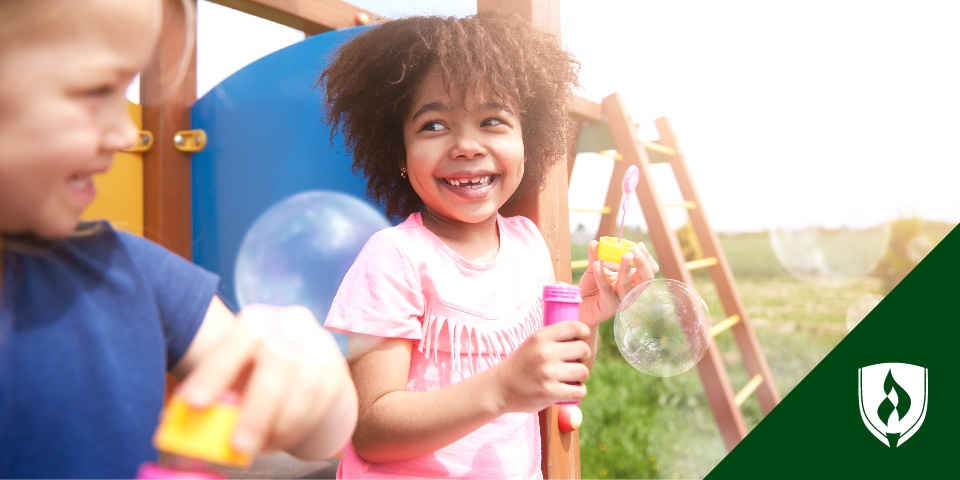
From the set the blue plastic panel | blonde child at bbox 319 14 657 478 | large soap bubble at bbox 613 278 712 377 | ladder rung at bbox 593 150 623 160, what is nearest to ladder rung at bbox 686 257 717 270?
ladder rung at bbox 593 150 623 160

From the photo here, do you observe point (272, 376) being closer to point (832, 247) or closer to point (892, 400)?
point (892, 400)

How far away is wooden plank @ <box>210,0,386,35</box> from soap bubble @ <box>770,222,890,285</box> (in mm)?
1238

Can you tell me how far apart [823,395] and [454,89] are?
66cm

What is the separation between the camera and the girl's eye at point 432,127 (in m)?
0.76

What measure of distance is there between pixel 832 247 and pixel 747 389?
2.05ft

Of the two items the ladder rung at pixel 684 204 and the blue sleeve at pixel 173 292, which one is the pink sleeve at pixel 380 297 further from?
the ladder rung at pixel 684 204

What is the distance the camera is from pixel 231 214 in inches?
32.3

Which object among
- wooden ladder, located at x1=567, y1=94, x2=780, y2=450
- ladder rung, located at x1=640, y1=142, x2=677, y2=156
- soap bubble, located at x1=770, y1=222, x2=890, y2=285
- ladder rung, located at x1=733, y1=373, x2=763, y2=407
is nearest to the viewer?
wooden ladder, located at x1=567, y1=94, x2=780, y2=450

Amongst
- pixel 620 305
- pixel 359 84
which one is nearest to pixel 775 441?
pixel 620 305

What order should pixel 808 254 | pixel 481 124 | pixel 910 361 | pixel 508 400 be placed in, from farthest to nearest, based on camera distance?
pixel 808 254 < pixel 910 361 < pixel 481 124 < pixel 508 400

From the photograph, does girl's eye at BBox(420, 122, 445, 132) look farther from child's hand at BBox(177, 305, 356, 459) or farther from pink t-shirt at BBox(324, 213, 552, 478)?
child's hand at BBox(177, 305, 356, 459)

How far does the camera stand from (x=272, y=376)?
1.27 ft

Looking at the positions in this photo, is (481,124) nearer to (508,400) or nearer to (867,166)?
(508,400)

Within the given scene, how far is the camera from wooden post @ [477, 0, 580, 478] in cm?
88
